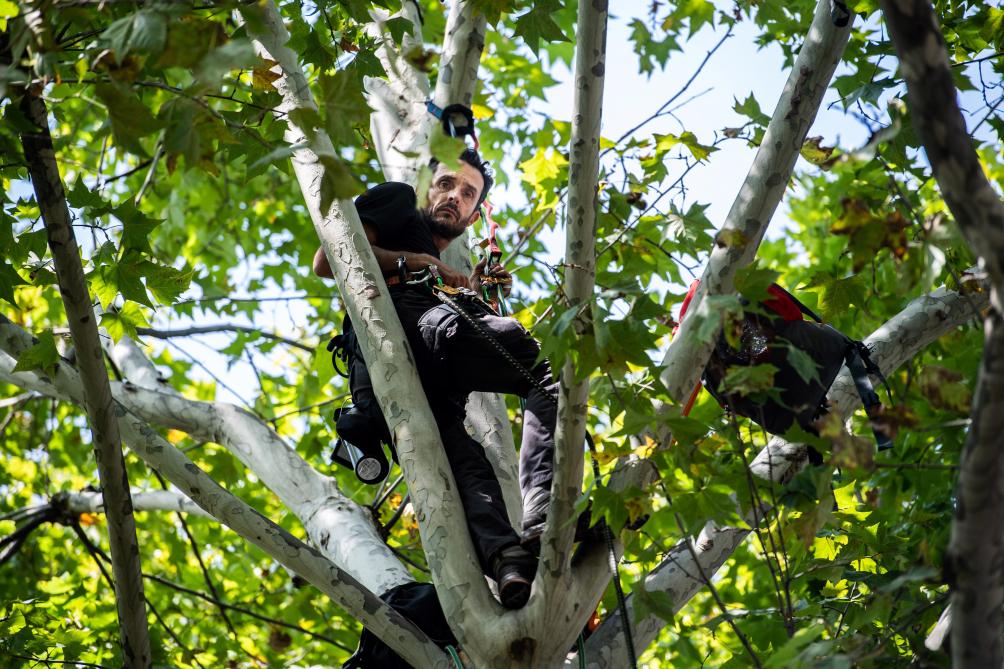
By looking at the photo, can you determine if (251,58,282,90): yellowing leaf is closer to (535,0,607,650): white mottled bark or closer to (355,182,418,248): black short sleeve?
(355,182,418,248): black short sleeve

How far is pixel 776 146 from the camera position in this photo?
265 centimetres

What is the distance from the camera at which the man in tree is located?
2.78 meters

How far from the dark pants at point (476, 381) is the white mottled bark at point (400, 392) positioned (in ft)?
0.47

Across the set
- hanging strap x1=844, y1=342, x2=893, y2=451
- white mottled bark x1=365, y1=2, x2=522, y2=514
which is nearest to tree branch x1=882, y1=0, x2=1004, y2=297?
hanging strap x1=844, y1=342, x2=893, y2=451

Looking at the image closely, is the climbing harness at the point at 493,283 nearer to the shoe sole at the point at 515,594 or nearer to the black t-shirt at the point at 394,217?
the black t-shirt at the point at 394,217

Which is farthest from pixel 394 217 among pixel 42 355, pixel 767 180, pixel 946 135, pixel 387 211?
pixel 946 135

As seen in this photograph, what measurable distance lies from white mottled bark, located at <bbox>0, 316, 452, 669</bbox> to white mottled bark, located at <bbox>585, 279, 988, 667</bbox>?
530 mm

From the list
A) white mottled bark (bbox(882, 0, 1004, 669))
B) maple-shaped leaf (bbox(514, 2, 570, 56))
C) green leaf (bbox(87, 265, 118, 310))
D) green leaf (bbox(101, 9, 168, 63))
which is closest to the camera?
white mottled bark (bbox(882, 0, 1004, 669))

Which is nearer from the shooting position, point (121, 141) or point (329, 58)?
point (121, 141)

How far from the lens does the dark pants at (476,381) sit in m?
3.04

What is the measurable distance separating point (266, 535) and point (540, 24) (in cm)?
208

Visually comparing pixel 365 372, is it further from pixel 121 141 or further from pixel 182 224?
pixel 182 224

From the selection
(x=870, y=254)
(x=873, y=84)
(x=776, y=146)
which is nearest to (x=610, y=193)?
(x=873, y=84)

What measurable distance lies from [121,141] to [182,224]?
5.46 meters
